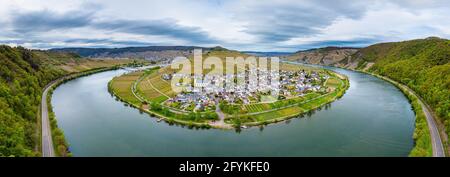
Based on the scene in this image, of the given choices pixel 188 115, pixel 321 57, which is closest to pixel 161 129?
pixel 188 115

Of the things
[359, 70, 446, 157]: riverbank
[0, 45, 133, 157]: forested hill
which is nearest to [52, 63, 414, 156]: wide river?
[359, 70, 446, 157]: riverbank

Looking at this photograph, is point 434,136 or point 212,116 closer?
point 434,136

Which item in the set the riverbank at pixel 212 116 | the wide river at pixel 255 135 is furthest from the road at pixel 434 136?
the riverbank at pixel 212 116

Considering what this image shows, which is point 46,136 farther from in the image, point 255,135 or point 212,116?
point 255,135

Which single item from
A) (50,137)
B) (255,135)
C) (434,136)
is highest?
(434,136)

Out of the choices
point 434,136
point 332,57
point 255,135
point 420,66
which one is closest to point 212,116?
point 255,135

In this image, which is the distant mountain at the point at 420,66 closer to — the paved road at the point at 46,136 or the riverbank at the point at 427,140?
the riverbank at the point at 427,140
